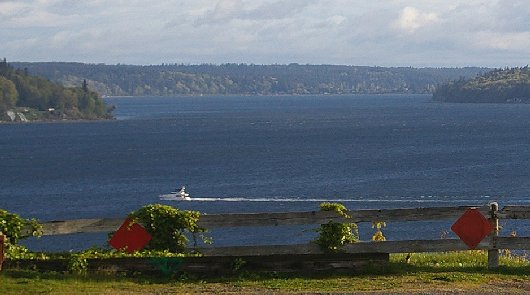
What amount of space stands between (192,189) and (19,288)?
246 feet

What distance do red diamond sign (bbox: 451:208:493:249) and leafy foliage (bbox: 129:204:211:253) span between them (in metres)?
3.97

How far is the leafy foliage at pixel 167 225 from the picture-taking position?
15.5 meters

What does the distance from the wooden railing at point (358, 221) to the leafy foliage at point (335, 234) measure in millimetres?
89

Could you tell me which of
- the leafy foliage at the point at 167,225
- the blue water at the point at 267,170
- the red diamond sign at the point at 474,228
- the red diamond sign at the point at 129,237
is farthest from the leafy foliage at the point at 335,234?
the blue water at the point at 267,170

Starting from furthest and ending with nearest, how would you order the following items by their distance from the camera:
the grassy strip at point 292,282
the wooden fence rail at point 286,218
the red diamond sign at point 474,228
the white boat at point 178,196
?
the white boat at point 178,196 < the red diamond sign at point 474,228 < the wooden fence rail at point 286,218 < the grassy strip at point 292,282

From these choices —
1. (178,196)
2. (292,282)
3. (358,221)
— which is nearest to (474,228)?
(358,221)

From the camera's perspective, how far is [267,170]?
103000mm

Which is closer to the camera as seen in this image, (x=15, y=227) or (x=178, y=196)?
(x=15, y=227)

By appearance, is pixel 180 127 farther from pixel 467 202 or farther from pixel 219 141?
pixel 467 202

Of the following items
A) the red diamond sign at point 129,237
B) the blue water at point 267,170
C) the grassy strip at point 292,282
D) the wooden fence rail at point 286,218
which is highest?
the wooden fence rail at point 286,218

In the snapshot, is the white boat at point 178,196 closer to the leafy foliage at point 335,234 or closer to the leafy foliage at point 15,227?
the leafy foliage at point 15,227

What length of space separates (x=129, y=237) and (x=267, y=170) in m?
87.5

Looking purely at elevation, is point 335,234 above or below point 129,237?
above

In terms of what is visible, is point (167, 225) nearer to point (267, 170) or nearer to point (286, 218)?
point (286, 218)
